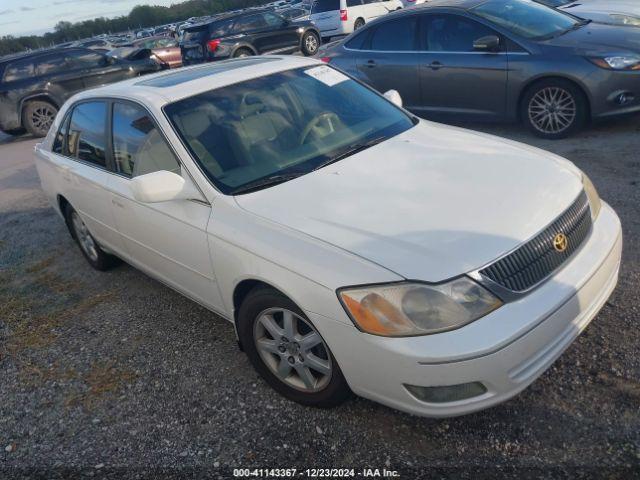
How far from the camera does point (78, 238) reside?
5062 mm

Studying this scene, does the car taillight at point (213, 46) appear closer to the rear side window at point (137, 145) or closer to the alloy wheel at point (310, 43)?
the alloy wheel at point (310, 43)

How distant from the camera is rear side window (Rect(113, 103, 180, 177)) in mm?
3350

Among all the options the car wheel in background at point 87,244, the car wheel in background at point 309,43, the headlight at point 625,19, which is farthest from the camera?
the car wheel in background at point 309,43

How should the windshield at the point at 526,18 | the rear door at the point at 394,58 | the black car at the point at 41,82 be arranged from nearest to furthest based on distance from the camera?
the windshield at the point at 526,18
the rear door at the point at 394,58
the black car at the point at 41,82

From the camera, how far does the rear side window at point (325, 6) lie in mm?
19344

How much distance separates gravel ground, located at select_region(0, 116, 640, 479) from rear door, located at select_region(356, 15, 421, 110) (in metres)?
3.42

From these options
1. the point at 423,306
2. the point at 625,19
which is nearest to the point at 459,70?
the point at 625,19

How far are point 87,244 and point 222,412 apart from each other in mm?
2583

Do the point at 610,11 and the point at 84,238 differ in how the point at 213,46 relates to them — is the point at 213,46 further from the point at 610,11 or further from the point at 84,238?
the point at 84,238

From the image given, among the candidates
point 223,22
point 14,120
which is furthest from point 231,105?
point 223,22

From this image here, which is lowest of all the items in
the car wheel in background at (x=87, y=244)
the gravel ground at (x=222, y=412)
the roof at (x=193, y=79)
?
the gravel ground at (x=222, y=412)

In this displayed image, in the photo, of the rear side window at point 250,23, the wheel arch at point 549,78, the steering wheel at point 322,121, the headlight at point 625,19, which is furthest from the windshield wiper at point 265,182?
the rear side window at point 250,23

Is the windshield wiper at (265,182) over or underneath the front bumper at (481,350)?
over

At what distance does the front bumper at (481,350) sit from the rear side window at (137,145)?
1499 mm
